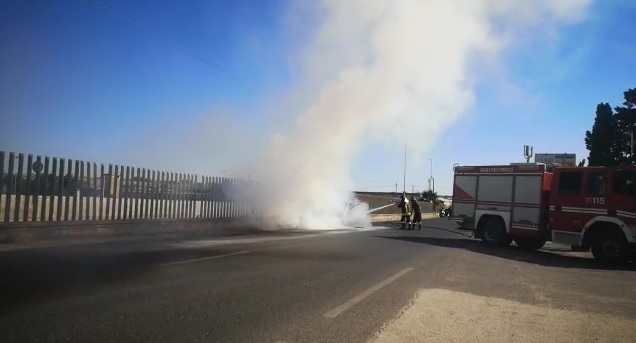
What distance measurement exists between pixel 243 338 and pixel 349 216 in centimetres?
2039

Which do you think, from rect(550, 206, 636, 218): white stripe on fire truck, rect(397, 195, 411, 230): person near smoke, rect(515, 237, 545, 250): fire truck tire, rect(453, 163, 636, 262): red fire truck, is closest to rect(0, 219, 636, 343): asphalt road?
rect(453, 163, 636, 262): red fire truck

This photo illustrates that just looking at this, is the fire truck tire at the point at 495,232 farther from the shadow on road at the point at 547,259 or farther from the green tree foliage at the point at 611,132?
the green tree foliage at the point at 611,132

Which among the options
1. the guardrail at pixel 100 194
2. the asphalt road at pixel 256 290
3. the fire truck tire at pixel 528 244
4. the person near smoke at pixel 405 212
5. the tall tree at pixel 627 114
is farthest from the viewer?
the tall tree at pixel 627 114

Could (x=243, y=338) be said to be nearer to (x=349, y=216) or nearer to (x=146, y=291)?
(x=146, y=291)

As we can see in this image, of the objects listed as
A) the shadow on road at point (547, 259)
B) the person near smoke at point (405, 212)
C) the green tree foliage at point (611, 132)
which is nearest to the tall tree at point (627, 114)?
the green tree foliage at point (611, 132)

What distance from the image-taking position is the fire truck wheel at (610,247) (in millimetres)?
11852

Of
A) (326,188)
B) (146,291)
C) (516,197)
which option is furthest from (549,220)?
(146,291)

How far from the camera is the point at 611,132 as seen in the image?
40.7 metres

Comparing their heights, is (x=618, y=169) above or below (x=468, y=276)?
above

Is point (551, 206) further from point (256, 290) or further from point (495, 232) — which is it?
point (256, 290)

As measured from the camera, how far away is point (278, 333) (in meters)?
4.80

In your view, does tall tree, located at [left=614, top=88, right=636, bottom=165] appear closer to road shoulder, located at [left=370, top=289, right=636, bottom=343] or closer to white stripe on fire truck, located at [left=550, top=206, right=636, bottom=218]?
white stripe on fire truck, located at [left=550, top=206, right=636, bottom=218]

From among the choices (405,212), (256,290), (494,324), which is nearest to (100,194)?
(256,290)

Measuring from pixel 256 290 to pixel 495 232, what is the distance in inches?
438
